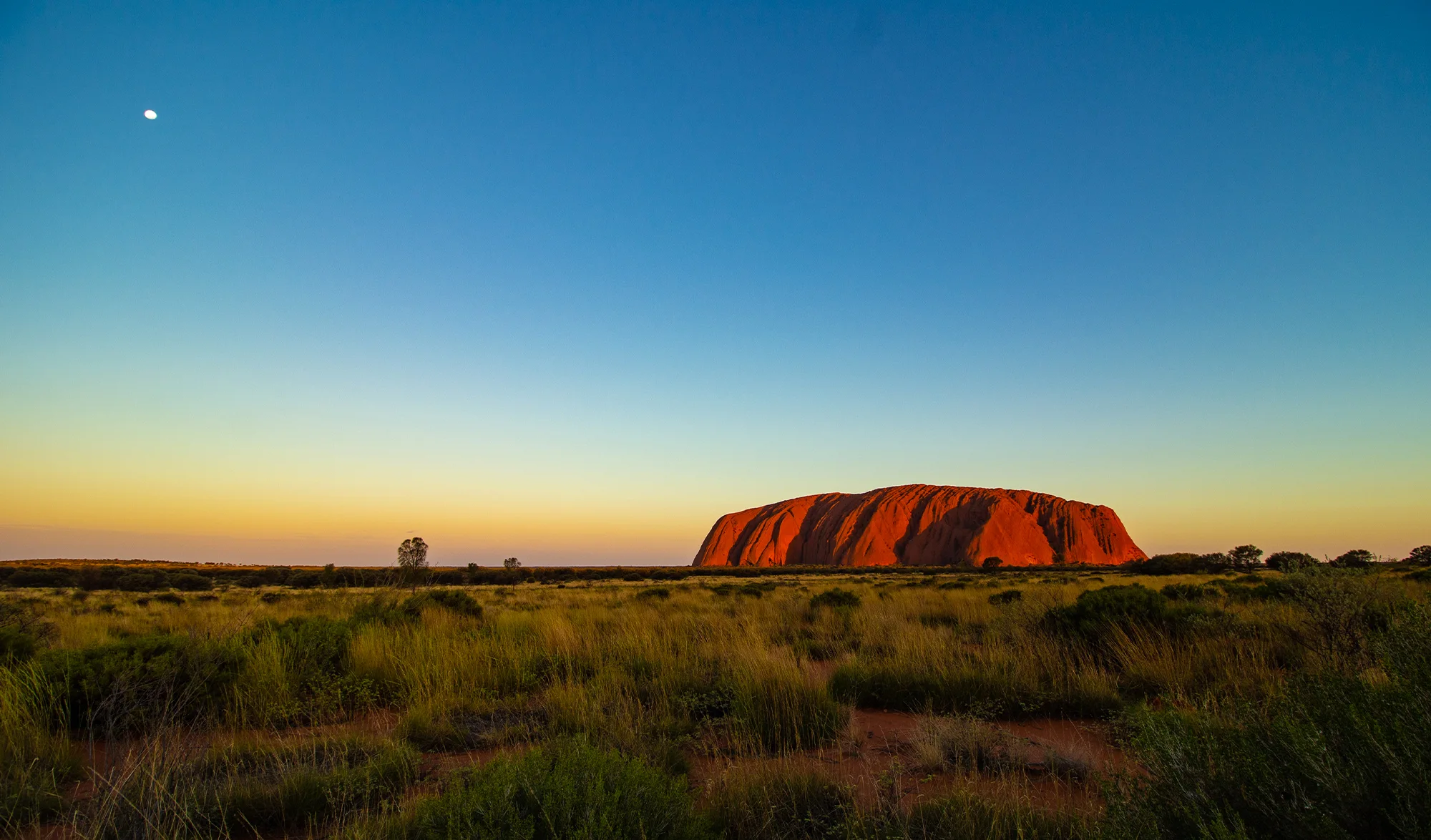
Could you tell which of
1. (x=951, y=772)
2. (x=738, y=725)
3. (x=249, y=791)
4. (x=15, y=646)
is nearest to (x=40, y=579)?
(x=15, y=646)

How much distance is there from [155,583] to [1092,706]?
53514 mm

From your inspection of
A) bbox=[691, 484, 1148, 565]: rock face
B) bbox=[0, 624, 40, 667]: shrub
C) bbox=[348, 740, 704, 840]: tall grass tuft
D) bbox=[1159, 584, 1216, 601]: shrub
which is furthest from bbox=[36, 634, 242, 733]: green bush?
bbox=[691, 484, 1148, 565]: rock face

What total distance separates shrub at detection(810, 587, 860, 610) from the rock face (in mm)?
59055

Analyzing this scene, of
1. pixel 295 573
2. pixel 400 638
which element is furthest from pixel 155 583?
pixel 400 638

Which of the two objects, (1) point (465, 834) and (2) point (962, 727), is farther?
(2) point (962, 727)

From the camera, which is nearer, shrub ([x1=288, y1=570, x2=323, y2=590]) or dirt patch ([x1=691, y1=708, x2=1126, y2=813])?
dirt patch ([x1=691, y1=708, x2=1126, y2=813])

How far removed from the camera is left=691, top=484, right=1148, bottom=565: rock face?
75625 millimetres

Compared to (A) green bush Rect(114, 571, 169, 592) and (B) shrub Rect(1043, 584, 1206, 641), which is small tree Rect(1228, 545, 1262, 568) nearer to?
(B) shrub Rect(1043, 584, 1206, 641)

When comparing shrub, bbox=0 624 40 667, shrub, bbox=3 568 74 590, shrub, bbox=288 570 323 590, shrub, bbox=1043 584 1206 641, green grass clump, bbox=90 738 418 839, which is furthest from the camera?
shrub, bbox=288 570 323 590

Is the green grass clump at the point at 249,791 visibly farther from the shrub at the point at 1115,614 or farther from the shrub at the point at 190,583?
the shrub at the point at 190,583

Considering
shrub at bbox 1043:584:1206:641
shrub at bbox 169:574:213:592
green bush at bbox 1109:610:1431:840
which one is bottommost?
shrub at bbox 169:574:213:592

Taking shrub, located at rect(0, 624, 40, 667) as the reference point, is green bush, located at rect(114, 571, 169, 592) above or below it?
below

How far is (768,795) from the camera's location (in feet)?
11.6

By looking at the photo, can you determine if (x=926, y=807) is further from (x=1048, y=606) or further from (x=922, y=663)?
(x=1048, y=606)
